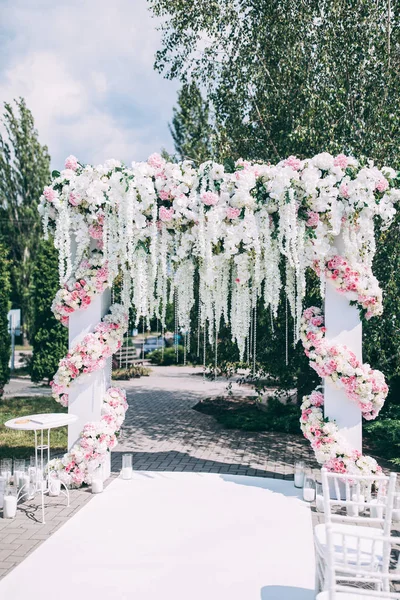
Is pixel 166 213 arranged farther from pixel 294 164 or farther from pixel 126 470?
pixel 126 470

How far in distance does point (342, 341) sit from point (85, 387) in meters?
3.09

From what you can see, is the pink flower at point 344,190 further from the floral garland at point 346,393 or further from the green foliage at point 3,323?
the green foliage at point 3,323

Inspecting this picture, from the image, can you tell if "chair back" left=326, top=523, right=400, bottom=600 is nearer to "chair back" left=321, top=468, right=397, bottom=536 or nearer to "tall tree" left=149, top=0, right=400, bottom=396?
"chair back" left=321, top=468, right=397, bottom=536

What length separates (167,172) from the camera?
18.8ft

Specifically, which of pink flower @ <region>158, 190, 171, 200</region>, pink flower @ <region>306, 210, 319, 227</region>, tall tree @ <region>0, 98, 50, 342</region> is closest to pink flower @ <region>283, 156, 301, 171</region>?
pink flower @ <region>306, 210, 319, 227</region>

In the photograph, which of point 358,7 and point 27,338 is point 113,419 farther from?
point 27,338

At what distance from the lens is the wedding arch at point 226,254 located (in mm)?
5504

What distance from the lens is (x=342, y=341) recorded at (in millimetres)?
5797

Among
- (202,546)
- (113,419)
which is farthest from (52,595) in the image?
(113,419)

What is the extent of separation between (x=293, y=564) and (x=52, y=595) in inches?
74.2

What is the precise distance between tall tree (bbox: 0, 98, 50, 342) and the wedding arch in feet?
74.7

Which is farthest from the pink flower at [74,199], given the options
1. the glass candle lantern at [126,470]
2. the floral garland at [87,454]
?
the glass candle lantern at [126,470]

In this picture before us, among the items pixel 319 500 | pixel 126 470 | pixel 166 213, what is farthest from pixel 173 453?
pixel 166 213

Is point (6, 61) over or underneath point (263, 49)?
over
